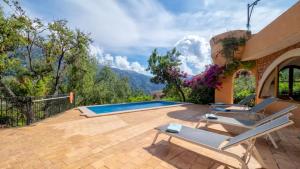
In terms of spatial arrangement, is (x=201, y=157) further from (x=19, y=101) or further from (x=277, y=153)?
(x=19, y=101)

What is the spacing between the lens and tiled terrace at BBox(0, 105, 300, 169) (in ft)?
10.6

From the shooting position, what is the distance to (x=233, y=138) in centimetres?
324

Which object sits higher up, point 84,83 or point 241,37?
point 241,37

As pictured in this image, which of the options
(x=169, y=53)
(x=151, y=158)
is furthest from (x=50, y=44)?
(x=151, y=158)

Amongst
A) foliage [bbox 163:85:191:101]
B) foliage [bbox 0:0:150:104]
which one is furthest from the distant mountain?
foliage [bbox 0:0:150:104]

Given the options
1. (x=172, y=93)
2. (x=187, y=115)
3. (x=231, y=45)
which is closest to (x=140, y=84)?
(x=172, y=93)

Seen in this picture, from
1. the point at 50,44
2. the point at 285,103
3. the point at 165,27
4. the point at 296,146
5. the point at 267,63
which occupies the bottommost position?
the point at 296,146

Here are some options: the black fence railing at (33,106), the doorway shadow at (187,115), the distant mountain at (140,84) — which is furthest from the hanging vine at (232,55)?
the distant mountain at (140,84)

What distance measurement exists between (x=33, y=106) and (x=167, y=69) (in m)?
11.0

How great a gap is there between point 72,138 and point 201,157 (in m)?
3.40

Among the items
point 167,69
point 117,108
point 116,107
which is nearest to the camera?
point 117,108

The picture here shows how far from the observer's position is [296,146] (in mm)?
4238

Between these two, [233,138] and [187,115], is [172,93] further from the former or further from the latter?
[233,138]

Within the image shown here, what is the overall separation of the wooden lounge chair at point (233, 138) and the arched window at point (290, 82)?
737 centimetres
